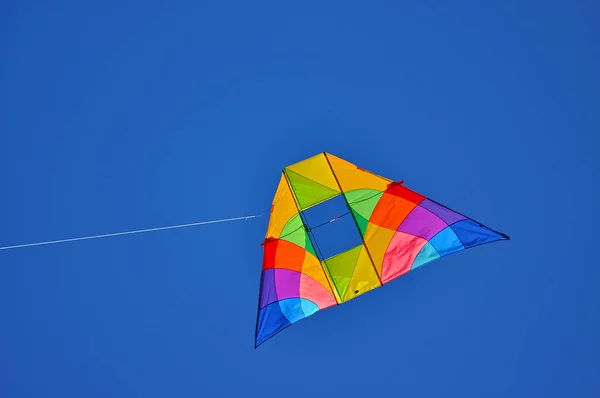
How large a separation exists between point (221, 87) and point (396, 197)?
1890mm

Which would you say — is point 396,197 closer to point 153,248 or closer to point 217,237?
point 217,237

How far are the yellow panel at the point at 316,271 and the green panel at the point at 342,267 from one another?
0.15ft

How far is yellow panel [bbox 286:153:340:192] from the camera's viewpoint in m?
4.77

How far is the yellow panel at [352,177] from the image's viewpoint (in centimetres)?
469

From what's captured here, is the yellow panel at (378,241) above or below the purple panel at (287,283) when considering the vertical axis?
above

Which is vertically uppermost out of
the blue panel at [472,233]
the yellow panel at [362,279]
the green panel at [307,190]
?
the green panel at [307,190]

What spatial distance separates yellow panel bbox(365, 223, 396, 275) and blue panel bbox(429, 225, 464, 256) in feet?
1.03

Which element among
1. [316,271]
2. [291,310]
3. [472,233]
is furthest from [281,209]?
[472,233]

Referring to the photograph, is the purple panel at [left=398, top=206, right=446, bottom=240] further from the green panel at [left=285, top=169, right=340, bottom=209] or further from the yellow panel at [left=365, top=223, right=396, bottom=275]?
the green panel at [left=285, top=169, right=340, bottom=209]

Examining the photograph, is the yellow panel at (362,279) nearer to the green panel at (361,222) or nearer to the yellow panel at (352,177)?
the green panel at (361,222)

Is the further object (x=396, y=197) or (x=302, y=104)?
(x=302, y=104)

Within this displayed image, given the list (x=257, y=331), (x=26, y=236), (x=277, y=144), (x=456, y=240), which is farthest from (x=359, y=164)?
(x=26, y=236)

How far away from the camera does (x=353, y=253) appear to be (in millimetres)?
4797

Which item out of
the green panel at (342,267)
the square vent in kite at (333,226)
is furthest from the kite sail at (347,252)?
the square vent in kite at (333,226)
